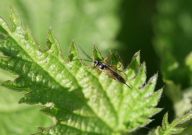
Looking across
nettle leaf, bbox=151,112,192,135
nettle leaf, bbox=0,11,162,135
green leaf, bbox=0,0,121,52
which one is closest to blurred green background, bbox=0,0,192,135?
green leaf, bbox=0,0,121,52

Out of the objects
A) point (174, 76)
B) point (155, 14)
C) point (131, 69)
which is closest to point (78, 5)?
point (155, 14)

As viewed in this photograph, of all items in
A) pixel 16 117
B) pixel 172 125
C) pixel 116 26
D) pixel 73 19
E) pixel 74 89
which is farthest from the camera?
pixel 116 26

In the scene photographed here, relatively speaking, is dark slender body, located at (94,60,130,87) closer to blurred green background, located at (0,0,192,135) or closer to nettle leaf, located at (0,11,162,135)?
nettle leaf, located at (0,11,162,135)

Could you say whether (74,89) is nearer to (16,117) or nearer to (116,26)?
(16,117)

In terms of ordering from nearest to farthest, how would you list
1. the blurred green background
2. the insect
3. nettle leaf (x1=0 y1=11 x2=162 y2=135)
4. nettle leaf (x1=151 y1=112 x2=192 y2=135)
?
nettle leaf (x1=151 y1=112 x2=192 y2=135), nettle leaf (x1=0 y1=11 x2=162 y2=135), the insect, the blurred green background

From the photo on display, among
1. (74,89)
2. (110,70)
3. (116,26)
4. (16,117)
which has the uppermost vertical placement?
(116,26)

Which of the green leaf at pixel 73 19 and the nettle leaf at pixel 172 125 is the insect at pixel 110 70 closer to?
the nettle leaf at pixel 172 125

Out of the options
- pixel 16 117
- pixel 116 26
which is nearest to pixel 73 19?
pixel 116 26
